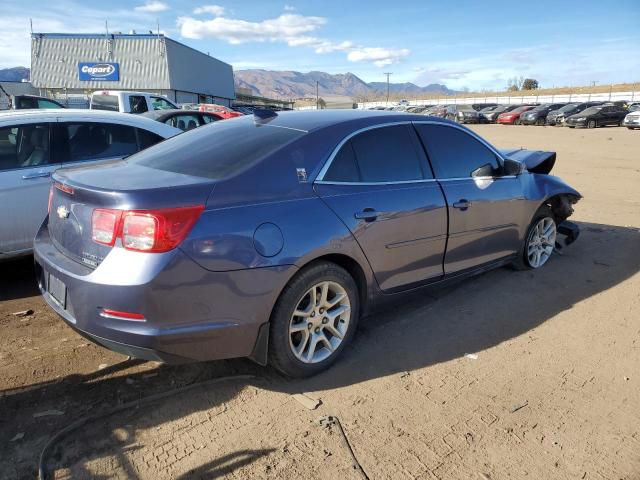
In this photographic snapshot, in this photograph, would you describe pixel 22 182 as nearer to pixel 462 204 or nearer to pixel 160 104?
pixel 462 204

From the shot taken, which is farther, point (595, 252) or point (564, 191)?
point (595, 252)

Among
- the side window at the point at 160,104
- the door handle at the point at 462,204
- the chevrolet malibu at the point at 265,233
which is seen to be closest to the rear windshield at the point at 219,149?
the chevrolet malibu at the point at 265,233

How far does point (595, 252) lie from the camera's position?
236 inches

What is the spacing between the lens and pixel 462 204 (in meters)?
4.05

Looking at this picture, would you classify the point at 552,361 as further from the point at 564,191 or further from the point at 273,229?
the point at 564,191

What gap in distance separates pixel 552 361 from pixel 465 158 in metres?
1.79

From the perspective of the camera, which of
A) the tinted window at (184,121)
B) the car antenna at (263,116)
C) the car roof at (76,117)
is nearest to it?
the car antenna at (263,116)

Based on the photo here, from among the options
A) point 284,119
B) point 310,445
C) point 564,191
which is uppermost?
point 284,119

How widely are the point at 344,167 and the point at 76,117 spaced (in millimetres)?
3182

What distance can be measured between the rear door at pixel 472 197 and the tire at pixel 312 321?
1138mm

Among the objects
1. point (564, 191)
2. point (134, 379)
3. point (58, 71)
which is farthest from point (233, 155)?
point (58, 71)

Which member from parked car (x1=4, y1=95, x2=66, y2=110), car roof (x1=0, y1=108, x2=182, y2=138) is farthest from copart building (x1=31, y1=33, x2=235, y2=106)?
car roof (x1=0, y1=108, x2=182, y2=138)

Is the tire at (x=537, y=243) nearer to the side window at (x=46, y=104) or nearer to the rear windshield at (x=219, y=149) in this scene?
the rear windshield at (x=219, y=149)

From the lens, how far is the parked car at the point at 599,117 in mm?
31609
